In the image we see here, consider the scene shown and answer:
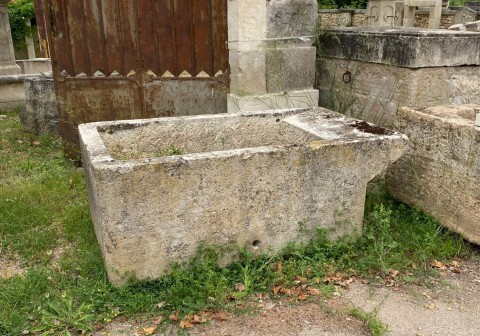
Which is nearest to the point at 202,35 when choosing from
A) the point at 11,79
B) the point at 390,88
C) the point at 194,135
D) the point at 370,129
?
the point at 194,135

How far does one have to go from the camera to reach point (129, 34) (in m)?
4.98

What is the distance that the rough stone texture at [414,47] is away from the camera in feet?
13.6

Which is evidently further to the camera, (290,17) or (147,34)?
(147,34)

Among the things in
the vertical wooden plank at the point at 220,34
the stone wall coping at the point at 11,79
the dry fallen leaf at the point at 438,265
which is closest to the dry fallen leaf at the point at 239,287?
the dry fallen leaf at the point at 438,265

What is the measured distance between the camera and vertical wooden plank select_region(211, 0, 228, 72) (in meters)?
4.79

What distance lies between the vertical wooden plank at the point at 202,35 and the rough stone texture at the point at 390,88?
1261mm

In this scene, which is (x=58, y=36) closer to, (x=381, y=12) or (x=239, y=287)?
(x=239, y=287)

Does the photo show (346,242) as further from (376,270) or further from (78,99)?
(78,99)

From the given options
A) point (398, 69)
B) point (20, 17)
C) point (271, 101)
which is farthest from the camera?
point (20, 17)

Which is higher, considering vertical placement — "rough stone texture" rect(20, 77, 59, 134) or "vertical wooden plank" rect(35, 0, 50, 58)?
"vertical wooden plank" rect(35, 0, 50, 58)

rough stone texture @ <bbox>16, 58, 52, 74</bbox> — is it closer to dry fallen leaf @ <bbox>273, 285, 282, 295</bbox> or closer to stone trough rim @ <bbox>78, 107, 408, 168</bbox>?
stone trough rim @ <bbox>78, 107, 408, 168</bbox>

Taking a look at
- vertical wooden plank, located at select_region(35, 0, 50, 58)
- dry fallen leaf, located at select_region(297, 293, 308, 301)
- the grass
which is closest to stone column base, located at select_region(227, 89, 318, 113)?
the grass

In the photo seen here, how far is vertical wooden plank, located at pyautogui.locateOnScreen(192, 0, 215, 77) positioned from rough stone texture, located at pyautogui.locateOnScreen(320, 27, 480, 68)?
1.36 m

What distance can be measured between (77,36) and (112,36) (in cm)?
37
